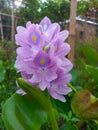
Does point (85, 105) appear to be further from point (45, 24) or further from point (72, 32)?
point (72, 32)

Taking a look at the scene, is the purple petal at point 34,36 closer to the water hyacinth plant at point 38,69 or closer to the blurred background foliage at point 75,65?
the water hyacinth plant at point 38,69

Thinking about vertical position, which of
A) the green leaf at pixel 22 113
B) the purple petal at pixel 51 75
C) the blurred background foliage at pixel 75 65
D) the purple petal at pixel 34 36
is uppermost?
the purple petal at pixel 34 36

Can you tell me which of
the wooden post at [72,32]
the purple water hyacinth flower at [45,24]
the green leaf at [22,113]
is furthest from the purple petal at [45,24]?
the wooden post at [72,32]

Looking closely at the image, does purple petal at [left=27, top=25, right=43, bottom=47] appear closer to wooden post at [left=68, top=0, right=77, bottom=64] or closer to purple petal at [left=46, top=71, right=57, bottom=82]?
purple petal at [left=46, top=71, right=57, bottom=82]

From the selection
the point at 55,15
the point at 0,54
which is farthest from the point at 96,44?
the point at 55,15

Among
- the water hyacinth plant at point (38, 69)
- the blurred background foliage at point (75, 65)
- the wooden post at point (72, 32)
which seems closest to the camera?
the water hyacinth plant at point (38, 69)

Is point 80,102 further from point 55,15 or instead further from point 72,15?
point 55,15

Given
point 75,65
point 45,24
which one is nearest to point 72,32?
point 75,65

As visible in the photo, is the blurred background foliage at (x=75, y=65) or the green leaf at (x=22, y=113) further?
the blurred background foliage at (x=75, y=65)
